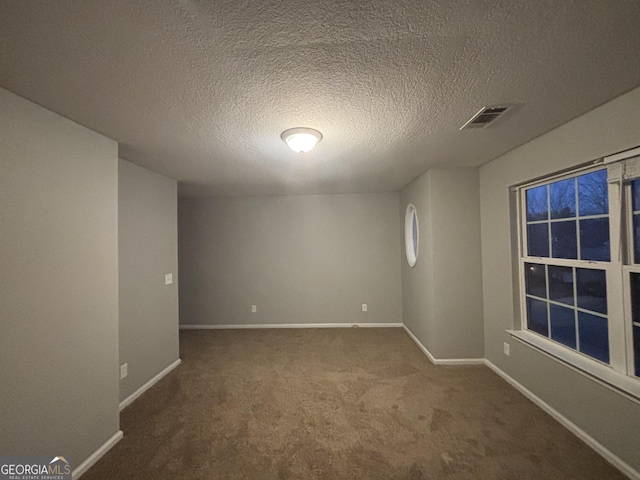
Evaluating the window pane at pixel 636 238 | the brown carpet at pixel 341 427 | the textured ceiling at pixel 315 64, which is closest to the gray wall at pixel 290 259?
the brown carpet at pixel 341 427

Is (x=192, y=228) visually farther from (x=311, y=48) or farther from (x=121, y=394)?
(x=311, y=48)

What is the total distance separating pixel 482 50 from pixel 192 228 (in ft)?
16.0

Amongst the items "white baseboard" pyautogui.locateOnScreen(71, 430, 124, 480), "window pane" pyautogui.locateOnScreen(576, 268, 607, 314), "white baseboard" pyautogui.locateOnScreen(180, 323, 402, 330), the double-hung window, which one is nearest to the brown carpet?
"white baseboard" pyautogui.locateOnScreen(71, 430, 124, 480)

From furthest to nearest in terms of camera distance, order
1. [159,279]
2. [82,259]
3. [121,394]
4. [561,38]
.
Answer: [159,279]
[121,394]
[82,259]
[561,38]

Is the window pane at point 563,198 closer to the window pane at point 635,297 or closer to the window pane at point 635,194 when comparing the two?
the window pane at point 635,194

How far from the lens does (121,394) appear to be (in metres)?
2.44

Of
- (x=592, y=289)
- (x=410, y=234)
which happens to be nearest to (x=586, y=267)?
(x=592, y=289)

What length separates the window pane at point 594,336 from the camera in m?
1.94

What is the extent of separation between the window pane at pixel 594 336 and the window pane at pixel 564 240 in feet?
1.62

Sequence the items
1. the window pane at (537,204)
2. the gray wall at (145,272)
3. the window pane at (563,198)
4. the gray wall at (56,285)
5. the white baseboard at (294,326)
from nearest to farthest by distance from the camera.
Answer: the gray wall at (56,285)
the window pane at (563,198)
the window pane at (537,204)
the gray wall at (145,272)
the white baseboard at (294,326)

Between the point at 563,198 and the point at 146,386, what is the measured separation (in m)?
4.38

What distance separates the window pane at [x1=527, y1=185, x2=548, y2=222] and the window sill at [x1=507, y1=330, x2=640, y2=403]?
114 centimetres

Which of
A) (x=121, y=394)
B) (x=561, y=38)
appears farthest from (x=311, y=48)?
(x=121, y=394)

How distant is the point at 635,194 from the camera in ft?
5.60
